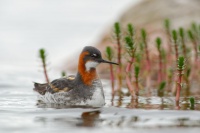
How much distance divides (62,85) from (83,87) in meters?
0.59

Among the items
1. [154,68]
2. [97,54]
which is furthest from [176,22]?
[97,54]

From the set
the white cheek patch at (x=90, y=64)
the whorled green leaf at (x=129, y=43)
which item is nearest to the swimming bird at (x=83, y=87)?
the white cheek patch at (x=90, y=64)

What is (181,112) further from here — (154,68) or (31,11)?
(31,11)

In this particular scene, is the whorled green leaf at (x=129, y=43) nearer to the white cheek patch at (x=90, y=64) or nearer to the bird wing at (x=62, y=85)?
the white cheek patch at (x=90, y=64)

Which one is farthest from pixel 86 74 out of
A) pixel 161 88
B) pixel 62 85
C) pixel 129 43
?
pixel 161 88

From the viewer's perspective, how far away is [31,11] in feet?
136

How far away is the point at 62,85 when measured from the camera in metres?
14.6

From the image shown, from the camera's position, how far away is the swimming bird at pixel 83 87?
1394 centimetres

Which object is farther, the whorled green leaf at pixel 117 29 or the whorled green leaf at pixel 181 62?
the whorled green leaf at pixel 117 29

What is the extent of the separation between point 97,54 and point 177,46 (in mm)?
2443

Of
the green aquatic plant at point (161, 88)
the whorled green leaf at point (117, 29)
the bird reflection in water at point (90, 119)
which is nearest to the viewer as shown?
the bird reflection in water at point (90, 119)

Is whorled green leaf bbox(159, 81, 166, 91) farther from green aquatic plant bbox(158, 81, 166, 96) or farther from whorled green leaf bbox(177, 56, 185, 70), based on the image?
whorled green leaf bbox(177, 56, 185, 70)

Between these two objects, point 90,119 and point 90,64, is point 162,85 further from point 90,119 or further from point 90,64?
point 90,119

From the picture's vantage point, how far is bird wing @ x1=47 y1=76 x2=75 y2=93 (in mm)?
14459
